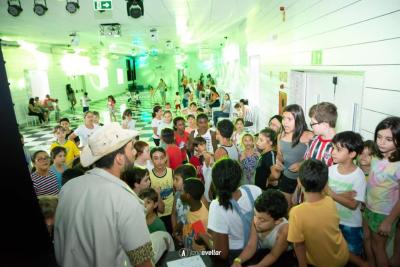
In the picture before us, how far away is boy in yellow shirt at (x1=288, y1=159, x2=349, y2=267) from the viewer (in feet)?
6.17

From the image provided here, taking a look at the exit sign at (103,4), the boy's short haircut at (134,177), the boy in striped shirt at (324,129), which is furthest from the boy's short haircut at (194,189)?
the exit sign at (103,4)

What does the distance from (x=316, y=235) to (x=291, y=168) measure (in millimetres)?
1345

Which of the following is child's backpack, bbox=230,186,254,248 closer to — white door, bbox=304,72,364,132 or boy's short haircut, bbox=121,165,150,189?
boy's short haircut, bbox=121,165,150,189

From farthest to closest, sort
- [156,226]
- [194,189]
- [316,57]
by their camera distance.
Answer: [316,57] < [156,226] < [194,189]

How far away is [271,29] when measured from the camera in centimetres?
682

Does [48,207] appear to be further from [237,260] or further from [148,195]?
[237,260]

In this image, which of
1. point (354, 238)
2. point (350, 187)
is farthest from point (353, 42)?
point (354, 238)

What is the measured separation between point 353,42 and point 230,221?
2.61 meters

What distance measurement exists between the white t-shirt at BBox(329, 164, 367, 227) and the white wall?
0.72m


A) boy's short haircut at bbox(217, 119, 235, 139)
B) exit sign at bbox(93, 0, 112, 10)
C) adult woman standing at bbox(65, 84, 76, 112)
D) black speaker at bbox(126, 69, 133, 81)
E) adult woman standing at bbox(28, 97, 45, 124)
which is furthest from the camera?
black speaker at bbox(126, 69, 133, 81)

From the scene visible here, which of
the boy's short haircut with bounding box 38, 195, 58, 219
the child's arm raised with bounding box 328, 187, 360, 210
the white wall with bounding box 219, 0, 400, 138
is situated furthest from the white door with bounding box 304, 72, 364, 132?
the boy's short haircut with bounding box 38, 195, 58, 219

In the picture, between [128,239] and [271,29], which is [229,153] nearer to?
[128,239]

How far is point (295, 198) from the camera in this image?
314cm

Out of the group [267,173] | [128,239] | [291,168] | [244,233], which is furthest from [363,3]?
[128,239]
